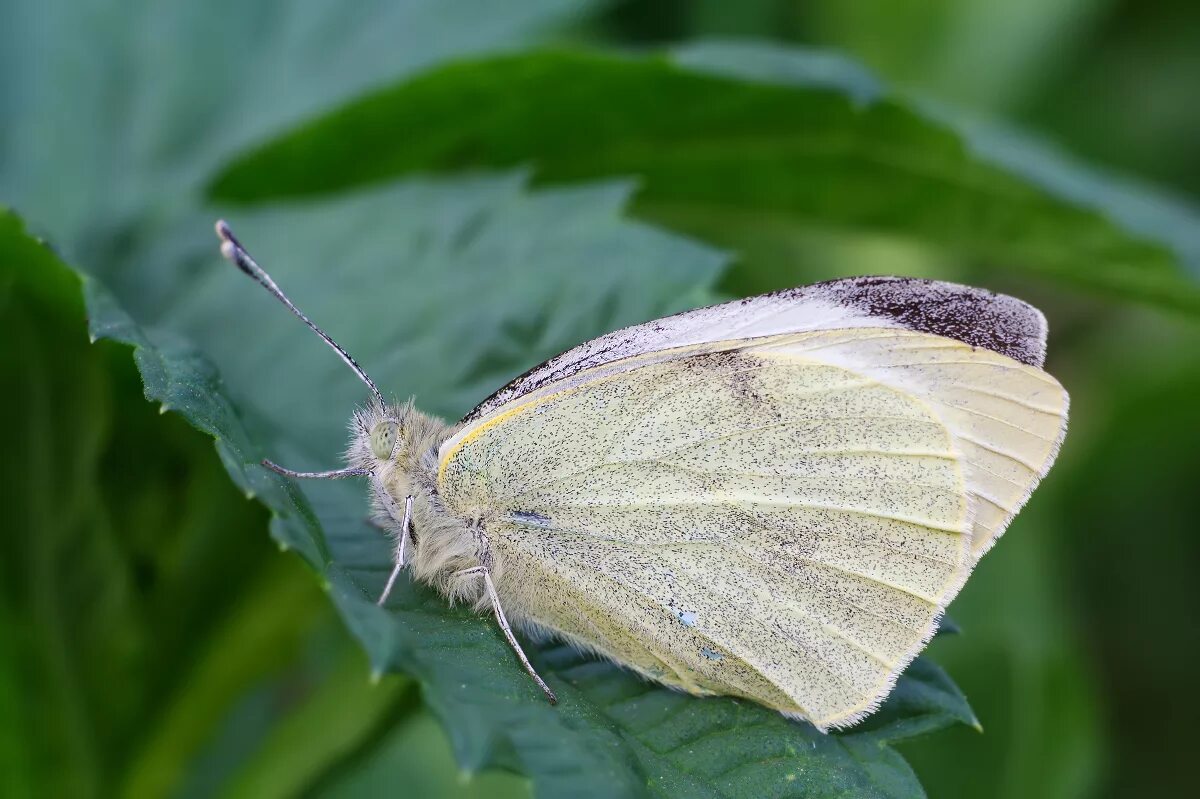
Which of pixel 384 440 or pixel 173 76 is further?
pixel 173 76

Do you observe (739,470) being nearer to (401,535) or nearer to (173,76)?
(401,535)

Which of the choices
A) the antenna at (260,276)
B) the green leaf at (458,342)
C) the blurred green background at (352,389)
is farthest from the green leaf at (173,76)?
the antenna at (260,276)

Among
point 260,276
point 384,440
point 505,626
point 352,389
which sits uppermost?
point 260,276

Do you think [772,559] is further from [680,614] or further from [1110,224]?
[1110,224]

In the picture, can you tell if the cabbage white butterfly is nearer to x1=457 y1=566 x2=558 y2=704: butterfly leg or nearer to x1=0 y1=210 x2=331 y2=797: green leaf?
x1=457 y1=566 x2=558 y2=704: butterfly leg

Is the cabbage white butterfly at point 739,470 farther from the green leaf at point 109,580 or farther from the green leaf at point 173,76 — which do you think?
the green leaf at point 173,76

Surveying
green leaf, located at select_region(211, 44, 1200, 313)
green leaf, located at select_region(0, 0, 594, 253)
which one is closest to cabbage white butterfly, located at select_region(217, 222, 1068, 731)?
green leaf, located at select_region(211, 44, 1200, 313)

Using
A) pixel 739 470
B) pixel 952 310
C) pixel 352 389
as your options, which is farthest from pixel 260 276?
pixel 952 310
